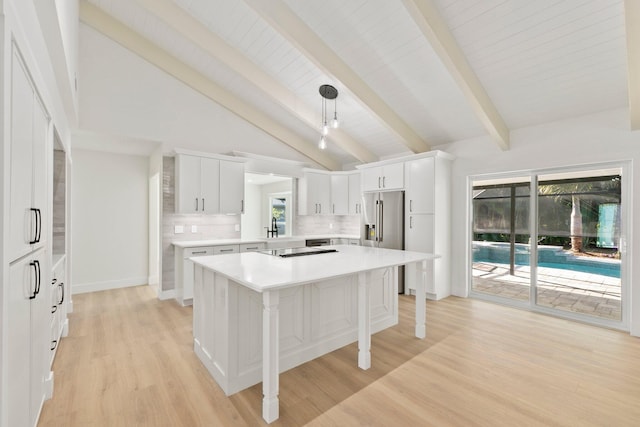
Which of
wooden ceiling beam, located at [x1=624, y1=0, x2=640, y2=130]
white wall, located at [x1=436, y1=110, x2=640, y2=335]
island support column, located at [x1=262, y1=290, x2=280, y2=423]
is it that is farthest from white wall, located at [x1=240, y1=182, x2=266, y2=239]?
wooden ceiling beam, located at [x1=624, y1=0, x2=640, y2=130]

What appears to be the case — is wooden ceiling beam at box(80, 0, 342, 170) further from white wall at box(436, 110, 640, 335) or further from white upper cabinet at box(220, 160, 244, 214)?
white wall at box(436, 110, 640, 335)

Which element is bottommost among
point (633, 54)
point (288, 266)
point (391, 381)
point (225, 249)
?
point (391, 381)

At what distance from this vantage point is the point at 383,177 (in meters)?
5.08

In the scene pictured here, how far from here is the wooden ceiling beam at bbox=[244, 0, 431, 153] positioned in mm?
2855

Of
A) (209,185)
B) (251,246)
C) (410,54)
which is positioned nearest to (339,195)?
(251,246)

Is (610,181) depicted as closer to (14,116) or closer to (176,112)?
(14,116)

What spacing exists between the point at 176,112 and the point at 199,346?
3636 mm

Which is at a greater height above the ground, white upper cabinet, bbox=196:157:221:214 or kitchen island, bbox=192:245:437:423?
white upper cabinet, bbox=196:157:221:214

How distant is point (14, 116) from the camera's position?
127 cm

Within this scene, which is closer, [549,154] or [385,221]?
[549,154]

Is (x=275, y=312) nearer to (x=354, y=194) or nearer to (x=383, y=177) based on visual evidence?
(x=383, y=177)

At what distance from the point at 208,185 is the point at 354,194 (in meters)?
2.91

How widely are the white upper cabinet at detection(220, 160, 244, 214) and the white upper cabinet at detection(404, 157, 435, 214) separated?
8.99ft

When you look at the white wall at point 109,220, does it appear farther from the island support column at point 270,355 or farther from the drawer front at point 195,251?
the island support column at point 270,355
